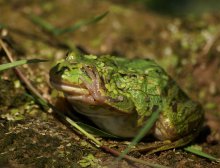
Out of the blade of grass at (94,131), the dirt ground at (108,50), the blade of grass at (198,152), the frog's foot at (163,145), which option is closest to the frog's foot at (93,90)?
the blade of grass at (94,131)

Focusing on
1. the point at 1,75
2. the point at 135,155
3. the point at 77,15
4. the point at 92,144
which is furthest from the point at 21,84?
the point at 77,15

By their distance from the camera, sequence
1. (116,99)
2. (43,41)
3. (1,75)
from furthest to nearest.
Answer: (43,41) → (1,75) → (116,99)

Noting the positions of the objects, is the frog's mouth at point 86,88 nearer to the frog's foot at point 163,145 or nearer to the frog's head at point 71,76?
the frog's head at point 71,76

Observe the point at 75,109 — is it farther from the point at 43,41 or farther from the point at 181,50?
the point at 181,50

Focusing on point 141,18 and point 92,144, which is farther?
point 141,18

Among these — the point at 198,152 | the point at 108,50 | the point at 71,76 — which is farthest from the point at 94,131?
the point at 108,50

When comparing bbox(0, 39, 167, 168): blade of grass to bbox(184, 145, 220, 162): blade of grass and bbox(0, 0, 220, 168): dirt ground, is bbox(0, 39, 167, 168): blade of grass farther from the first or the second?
bbox(184, 145, 220, 162): blade of grass

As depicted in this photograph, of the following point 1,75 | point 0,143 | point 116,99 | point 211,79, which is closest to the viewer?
point 0,143

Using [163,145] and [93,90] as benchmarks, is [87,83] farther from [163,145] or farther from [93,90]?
[163,145]

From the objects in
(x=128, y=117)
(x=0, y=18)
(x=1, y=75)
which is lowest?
(x=128, y=117)
